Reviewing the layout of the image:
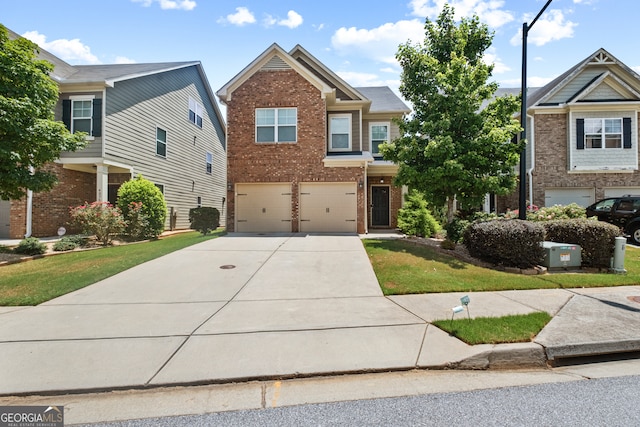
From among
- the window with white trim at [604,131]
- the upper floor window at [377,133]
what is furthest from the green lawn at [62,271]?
the window with white trim at [604,131]

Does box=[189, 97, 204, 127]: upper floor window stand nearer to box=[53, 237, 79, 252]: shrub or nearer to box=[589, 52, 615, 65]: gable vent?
box=[53, 237, 79, 252]: shrub

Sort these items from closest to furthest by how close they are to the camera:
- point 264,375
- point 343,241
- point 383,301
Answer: point 264,375 → point 383,301 → point 343,241

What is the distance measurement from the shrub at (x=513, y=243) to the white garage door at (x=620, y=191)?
1333 cm

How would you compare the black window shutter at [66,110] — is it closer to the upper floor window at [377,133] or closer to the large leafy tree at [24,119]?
the large leafy tree at [24,119]

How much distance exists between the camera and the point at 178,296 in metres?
6.14

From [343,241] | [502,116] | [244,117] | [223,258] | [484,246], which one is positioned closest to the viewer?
[484,246]

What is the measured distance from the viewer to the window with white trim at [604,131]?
16844 mm

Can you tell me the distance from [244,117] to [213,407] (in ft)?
44.8

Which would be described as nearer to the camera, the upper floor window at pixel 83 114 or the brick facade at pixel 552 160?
the upper floor window at pixel 83 114

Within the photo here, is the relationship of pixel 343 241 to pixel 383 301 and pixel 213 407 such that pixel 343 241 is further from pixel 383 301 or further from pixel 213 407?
pixel 213 407

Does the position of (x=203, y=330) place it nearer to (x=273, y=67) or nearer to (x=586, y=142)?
(x=273, y=67)

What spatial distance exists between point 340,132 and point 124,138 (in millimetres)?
10432

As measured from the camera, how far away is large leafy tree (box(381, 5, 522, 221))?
31.1 ft

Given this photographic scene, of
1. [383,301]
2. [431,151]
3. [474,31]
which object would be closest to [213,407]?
[383,301]
